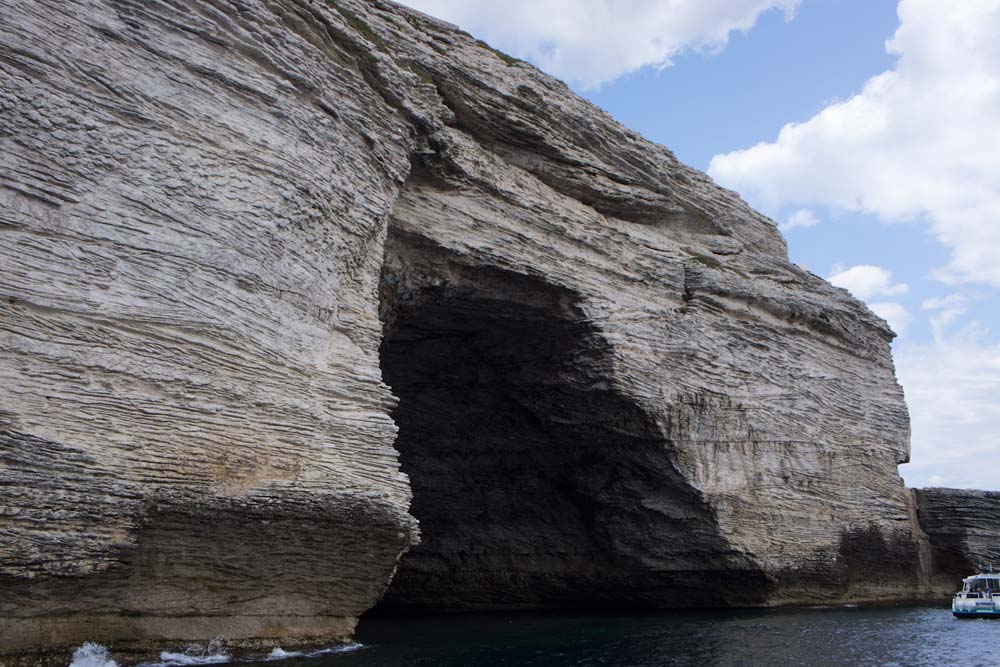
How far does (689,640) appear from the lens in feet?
50.5

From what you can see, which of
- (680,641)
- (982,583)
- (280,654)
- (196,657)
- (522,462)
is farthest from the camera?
(982,583)

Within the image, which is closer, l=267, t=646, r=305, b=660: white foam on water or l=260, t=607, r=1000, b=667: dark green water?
l=267, t=646, r=305, b=660: white foam on water

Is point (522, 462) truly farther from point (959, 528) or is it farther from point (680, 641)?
point (959, 528)

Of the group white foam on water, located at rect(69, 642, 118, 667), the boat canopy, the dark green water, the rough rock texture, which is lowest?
the dark green water

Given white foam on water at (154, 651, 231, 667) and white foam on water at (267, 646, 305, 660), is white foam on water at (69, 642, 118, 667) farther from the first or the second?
white foam on water at (267, 646, 305, 660)

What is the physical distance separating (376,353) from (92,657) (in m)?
5.37

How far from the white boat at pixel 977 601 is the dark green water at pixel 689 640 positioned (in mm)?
376

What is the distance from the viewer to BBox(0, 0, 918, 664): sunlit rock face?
9406 millimetres

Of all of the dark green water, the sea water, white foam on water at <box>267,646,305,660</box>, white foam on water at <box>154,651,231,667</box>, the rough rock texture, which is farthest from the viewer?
the rough rock texture

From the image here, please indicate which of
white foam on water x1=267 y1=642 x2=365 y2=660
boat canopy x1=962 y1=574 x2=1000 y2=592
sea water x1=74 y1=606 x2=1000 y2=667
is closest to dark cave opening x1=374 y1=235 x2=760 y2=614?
sea water x1=74 y1=606 x2=1000 y2=667

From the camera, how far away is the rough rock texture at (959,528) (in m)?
24.0

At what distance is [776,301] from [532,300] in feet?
24.1

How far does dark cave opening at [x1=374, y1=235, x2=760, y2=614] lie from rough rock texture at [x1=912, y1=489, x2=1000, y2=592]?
7.06 metres

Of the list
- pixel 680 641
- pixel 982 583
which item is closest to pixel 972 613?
pixel 982 583
